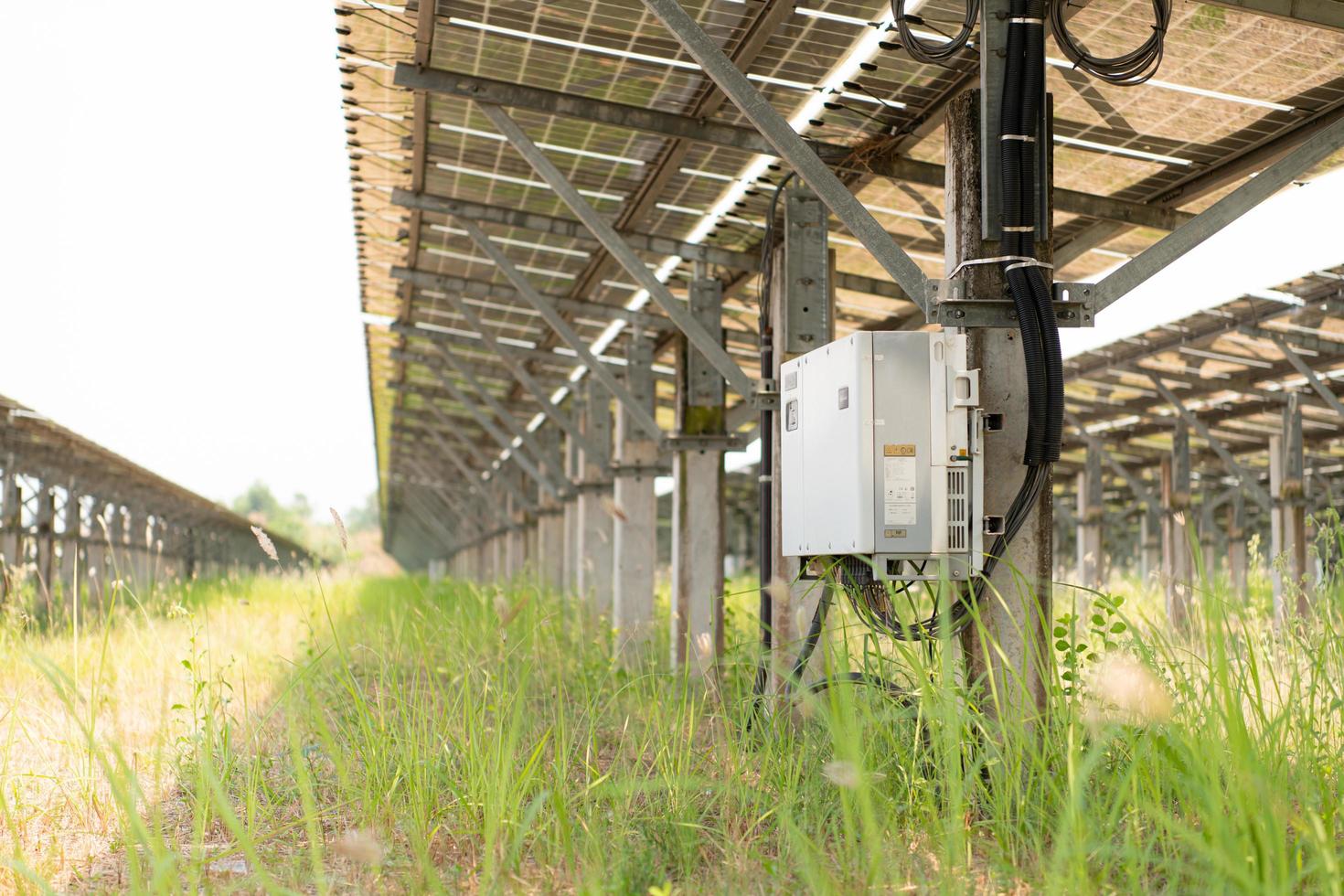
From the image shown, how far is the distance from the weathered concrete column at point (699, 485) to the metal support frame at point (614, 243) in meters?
2.02

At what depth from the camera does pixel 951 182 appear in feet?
18.1

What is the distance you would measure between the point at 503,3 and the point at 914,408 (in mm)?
4110

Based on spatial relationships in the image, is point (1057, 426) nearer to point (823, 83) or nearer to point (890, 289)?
point (823, 83)

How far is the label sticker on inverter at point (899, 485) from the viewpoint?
5023 millimetres

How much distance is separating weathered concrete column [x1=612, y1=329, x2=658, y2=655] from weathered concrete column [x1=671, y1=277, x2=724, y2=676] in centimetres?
176

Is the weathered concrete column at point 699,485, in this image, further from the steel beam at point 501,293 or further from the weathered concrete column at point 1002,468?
the weathered concrete column at point 1002,468

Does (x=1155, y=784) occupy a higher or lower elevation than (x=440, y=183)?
lower

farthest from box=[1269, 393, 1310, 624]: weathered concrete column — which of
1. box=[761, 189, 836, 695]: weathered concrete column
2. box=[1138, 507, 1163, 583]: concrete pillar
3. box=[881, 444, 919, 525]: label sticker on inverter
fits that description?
box=[881, 444, 919, 525]: label sticker on inverter

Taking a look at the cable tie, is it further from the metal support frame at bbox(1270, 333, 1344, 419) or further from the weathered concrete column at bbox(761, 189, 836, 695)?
the metal support frame at bbox(1270, 333, 1344, 419)

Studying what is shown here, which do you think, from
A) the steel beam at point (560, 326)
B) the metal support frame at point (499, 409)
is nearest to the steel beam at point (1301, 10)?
the steel beam at point (560, 326)

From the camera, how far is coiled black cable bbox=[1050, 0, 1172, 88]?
5.25 m

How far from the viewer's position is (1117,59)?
5562 millimetres

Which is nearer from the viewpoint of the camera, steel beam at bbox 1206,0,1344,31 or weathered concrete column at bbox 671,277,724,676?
steel beam at bbox 1206,0,1344,31

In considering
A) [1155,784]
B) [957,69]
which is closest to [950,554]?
[1155,784]
